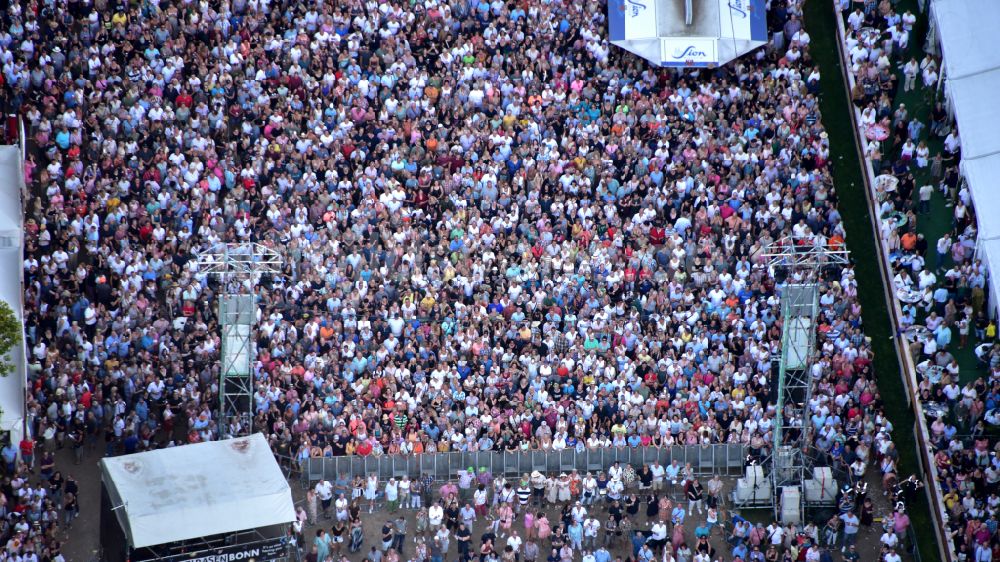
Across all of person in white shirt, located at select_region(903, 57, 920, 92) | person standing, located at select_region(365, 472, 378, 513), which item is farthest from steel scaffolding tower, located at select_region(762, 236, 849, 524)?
person in white shirt, located at select_region(903, 57, 920, 92)

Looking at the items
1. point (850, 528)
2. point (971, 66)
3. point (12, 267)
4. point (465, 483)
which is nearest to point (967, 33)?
point (971, 66)

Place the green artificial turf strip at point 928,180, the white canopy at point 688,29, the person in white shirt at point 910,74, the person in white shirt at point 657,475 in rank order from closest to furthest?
the person in white shirt at point 657,475 → the green artificial turf strip at point 928,180 → the person in white shirt at point 910,74 → the white canopy at point 688,29

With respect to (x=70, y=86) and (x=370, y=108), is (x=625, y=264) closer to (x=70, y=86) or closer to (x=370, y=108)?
(x=370, y=108)

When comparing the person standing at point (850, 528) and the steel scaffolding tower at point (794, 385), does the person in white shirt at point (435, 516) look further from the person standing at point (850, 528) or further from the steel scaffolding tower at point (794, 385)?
the person standing at point (850, 528)

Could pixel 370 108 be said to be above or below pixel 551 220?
above

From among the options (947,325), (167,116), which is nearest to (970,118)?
(947,325)

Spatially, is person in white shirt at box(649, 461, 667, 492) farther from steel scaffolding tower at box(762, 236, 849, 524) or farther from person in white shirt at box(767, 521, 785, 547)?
person in white shirt at box(767, 521, 785, 547)

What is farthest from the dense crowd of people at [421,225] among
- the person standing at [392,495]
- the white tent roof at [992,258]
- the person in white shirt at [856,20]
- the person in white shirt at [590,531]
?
the white tent roof at [992,258]
